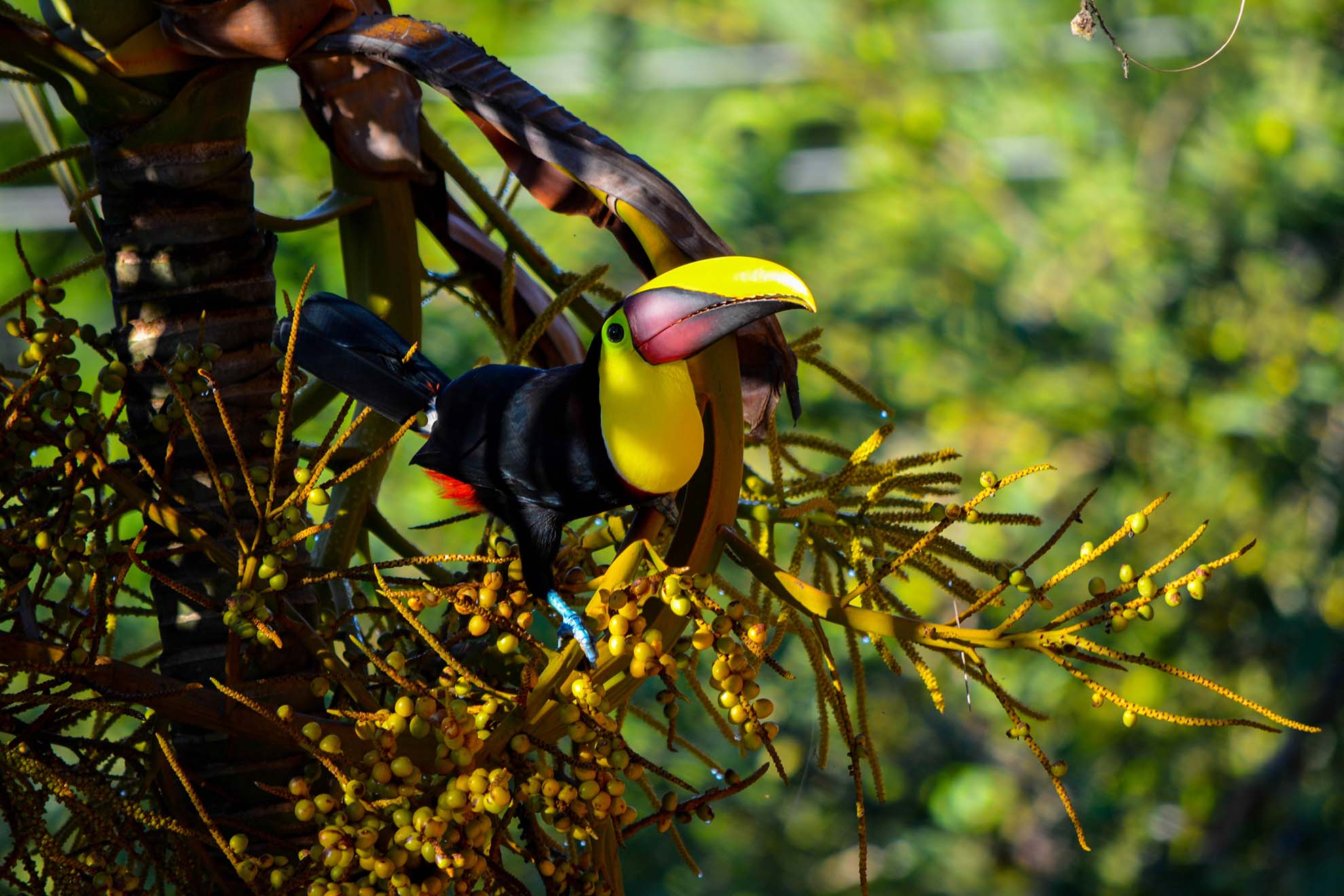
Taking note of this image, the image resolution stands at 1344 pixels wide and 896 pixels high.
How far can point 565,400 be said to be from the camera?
0.56 m

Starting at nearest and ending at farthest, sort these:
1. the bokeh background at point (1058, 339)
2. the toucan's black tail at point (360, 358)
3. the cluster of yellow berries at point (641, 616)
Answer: the cluster of yellow berries at point (641, 616) → the toucan's black tail at point (360, 358) → the bokeh background at point (1058, 339)

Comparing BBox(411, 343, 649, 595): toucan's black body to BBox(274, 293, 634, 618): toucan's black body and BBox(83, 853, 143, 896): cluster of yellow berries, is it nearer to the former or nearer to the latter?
BBox(274, 293, 634, 618): toucan's black body

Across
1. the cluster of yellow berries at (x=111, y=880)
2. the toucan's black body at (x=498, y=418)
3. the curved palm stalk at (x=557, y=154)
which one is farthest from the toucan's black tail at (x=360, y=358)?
the cluster of yellow berries at (x=111, y=880)

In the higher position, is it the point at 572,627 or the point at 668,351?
the point at 668,351

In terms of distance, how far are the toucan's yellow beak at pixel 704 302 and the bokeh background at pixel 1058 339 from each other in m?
1.31

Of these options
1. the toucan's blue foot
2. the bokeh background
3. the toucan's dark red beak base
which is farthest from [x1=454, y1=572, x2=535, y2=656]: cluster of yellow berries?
the bokeh background

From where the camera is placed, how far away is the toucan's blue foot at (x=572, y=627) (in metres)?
0.52

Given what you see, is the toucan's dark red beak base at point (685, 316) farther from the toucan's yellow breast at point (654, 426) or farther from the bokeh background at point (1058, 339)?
the bokeh background at point (1058, 339)

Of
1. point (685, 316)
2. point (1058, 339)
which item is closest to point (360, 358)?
point (685, 316)

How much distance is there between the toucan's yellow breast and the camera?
513 mm

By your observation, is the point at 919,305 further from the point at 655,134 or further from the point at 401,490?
the point at 401,490

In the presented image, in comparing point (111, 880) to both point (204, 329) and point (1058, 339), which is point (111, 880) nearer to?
point (204, 329)

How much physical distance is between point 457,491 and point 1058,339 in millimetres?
1649

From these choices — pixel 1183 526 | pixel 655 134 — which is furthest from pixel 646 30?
pixel 1183 526
